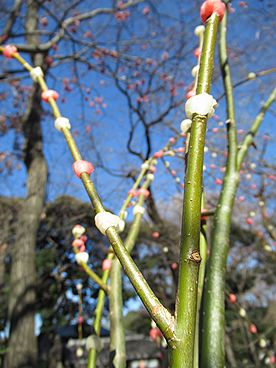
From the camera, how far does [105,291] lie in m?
0.72

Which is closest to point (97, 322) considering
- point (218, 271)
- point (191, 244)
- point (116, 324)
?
point (116, 324)

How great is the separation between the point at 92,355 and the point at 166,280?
5.50 meters

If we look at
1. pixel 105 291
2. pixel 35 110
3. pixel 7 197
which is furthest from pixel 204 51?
pixel 7 197

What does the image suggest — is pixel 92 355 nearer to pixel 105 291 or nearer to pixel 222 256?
pixel 105 291

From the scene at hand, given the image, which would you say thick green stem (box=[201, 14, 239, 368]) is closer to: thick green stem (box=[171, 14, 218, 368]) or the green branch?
the green branch

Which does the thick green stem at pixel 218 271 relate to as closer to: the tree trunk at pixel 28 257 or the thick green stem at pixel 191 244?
the thick green stem at pixel 191 244

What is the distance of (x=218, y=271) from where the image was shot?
0.55 m

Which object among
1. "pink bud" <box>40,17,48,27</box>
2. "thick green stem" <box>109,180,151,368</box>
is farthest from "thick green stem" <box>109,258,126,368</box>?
"pink bud" <box>40,17,48,27</box>

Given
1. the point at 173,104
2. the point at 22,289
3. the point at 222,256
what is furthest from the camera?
the point at 173,104

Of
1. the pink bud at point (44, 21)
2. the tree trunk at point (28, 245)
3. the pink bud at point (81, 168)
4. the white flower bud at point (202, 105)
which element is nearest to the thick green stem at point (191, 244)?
the white flower bud at point (202, 105)

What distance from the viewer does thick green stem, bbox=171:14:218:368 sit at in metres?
0.31

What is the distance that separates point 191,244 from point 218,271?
0.75 feet

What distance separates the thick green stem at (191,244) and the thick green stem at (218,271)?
178 millimetres

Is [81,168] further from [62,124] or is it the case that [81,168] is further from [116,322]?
[116,322]
